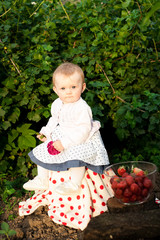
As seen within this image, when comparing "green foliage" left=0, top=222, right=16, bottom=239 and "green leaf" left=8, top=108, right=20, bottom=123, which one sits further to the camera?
"green leaf" left=8, top=108, right=20, bottom=123

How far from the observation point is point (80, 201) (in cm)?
273

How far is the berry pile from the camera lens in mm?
2230

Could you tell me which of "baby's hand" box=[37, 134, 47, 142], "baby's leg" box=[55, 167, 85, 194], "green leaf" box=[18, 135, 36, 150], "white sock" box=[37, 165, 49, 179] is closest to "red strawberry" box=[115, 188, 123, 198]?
"baby's leg" box=[55, 167, 85, 194]

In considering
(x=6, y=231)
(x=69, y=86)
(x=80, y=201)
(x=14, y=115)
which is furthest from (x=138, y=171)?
(x=14, y=115)

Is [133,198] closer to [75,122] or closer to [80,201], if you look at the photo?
[80,201]

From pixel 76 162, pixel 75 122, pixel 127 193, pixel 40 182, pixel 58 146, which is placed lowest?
pixel 40 182

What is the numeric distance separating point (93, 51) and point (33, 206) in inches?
68.2

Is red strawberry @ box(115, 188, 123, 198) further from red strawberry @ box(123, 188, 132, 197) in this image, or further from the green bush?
the green bush

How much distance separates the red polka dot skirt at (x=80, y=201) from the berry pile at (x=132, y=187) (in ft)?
1.50

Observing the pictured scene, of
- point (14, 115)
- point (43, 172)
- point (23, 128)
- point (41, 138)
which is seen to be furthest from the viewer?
point (23, 128)

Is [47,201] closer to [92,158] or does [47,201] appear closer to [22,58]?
[92,158]

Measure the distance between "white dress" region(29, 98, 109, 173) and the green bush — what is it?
58 cm

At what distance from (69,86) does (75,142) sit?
1.47 feet

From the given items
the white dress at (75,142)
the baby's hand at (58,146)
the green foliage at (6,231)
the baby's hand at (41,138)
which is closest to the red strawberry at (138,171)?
the white dress at (75,142)
